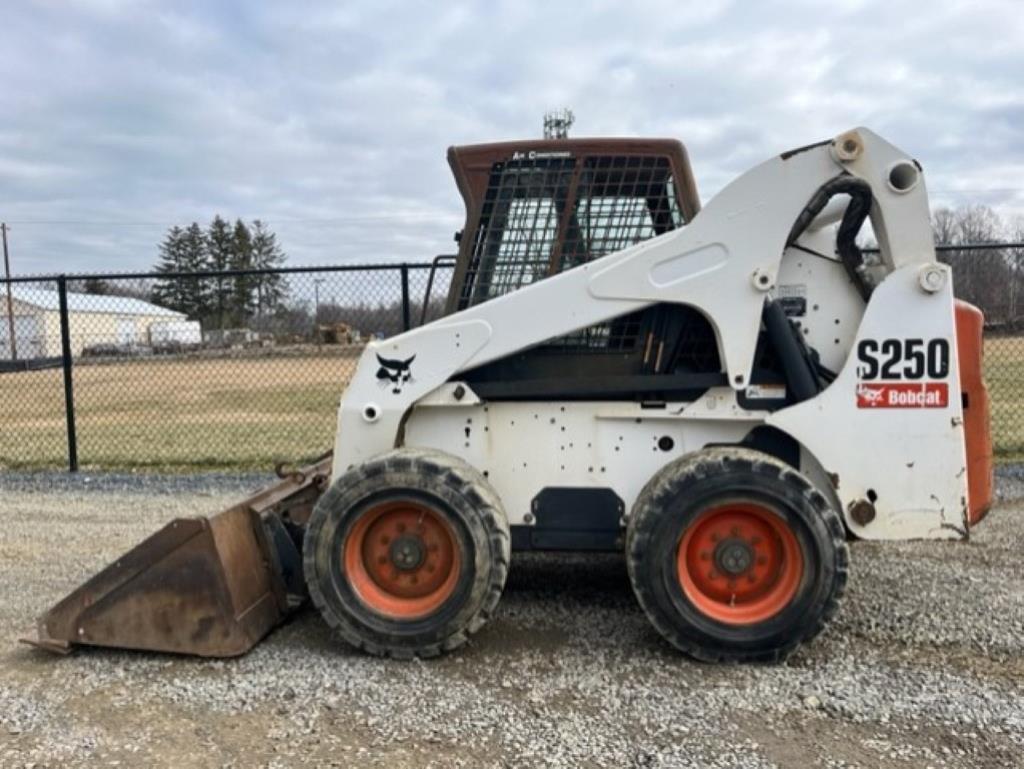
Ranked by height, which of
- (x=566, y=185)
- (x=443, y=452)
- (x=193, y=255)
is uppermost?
(x=193, y=255)

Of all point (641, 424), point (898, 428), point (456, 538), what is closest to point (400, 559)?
point (456, 538)

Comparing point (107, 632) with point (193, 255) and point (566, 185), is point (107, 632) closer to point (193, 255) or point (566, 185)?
point (566, 185)

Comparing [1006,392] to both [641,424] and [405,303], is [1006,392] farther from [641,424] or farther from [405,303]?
[641,424]

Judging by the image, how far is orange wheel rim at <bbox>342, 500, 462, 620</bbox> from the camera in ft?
13.0

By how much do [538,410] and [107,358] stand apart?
12128mm

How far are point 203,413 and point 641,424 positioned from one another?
11.6m

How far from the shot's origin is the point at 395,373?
13.5ft

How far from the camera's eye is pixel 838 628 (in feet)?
13.7

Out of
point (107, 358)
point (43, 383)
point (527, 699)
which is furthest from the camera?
point (43, 383)

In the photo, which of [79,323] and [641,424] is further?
[79,323]

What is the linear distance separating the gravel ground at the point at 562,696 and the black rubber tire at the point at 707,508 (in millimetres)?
127

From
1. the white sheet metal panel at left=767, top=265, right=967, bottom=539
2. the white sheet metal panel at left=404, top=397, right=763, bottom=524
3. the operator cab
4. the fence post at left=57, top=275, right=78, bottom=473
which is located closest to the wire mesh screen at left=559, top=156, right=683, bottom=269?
the operator cab

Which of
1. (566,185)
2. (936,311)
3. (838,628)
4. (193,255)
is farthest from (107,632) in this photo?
(193,255)

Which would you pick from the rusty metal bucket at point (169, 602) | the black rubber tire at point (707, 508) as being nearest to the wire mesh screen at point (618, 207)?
the black rubber tire at point (707, 508)
